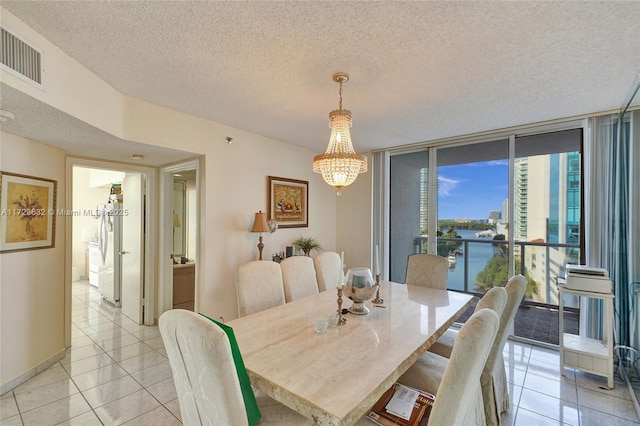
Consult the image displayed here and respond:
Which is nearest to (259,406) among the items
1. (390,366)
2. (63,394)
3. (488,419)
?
(390,366)

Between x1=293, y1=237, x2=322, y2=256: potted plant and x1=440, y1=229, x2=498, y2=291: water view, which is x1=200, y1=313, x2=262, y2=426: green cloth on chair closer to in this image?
x1=293, y1=237, x2=322, y2=256: potted plant

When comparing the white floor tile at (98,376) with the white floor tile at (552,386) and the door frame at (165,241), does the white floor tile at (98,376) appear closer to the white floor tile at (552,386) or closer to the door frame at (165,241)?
the door frame at (165,241)

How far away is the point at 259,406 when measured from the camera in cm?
149

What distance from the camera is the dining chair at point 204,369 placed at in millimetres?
1031

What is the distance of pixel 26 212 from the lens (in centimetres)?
257

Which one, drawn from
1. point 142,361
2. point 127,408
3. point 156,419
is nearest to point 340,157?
point 156,419

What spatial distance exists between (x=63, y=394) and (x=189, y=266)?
1957 millimetres

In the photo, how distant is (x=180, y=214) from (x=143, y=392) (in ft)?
9.97

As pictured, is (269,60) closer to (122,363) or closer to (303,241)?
(303,241)

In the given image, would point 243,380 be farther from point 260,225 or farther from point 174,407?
point 260,225

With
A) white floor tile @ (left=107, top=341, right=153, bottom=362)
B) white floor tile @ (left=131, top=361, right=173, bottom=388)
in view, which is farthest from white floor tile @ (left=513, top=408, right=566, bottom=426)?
white floor tile @ (left=107, top=341, right=153, bottom=362)

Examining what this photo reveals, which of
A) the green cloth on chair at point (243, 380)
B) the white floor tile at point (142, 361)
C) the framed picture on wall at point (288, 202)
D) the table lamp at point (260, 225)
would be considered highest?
the framed picture on wall at point (288, 202)

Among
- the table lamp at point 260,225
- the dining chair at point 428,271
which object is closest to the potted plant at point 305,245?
the table lamp at point 260,225

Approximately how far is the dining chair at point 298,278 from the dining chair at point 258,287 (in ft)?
0.33
